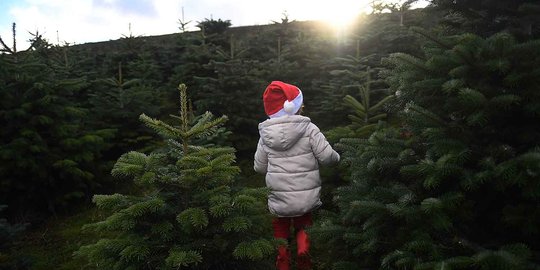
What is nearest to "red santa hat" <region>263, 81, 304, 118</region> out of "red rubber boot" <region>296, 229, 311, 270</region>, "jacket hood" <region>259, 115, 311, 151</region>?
"jacket hood" <region>259, 115, 311, 151</region>

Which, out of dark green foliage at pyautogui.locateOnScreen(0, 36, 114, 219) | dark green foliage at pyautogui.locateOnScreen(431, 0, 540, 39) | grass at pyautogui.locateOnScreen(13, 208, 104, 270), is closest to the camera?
dark green foliage at pyautogui.locateOnScreen(431, 0, 540, 39)

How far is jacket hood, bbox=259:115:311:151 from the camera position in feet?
12.9

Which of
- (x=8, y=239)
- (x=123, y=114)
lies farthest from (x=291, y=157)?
(x=123, y=114)

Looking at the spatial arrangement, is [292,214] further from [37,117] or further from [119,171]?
[37,117]

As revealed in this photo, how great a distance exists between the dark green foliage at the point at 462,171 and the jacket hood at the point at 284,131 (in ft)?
3.38

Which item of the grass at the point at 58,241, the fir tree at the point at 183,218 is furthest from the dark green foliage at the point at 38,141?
the fir tree at the point at 183,218

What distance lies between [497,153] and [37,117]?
6.72 m

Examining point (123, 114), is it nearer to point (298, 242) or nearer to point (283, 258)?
point (298, 242)

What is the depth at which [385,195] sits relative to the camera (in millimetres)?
2941

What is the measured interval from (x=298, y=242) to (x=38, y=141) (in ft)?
15.9

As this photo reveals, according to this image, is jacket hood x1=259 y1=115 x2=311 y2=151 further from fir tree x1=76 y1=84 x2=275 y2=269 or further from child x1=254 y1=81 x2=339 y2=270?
fir tree x1=76 y1=84 x2=275 y2=269

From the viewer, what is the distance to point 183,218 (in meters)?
2.98

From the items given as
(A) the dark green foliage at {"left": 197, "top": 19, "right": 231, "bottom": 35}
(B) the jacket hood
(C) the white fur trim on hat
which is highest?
(A) the dark green foliage at {"left": 197, "top": 19, "right": 231, "bottom": 35}

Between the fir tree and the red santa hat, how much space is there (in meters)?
0.89
